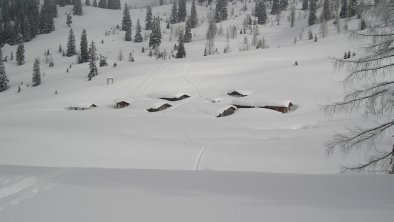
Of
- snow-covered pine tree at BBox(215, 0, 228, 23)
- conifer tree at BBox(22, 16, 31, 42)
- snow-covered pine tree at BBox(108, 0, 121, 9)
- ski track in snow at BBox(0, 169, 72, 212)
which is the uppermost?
snow-covered pine tree at BBox(108, 0, 121, 9)

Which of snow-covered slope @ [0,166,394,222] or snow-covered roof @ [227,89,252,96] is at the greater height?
snow-covered slope @ [0,166,394,222]

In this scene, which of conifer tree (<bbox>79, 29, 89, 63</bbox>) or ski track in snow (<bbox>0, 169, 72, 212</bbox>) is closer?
ski track in snow (<bbox>0, 169, 72, 212</bbox>)

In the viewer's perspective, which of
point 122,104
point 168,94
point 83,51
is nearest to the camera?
point 122,104

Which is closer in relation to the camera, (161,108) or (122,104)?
(161,108)

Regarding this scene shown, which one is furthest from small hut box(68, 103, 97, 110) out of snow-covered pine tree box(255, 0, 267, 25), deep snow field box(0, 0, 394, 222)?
snow-covered pine tree box(255, 0, 267, 25)

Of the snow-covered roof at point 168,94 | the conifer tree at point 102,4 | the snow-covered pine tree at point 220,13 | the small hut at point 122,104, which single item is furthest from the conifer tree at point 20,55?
the conifer tree at point 102,4

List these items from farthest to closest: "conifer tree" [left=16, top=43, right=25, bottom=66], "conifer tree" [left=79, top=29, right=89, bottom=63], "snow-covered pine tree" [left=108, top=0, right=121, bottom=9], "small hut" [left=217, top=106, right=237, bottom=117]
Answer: "snow-covered pine tree" [left=108, top=0, right=121, bottom=9] < "conifer tree" [left=16, top=43, right=25, bottom=66] < "conifer tree" [left=79, top=29, right=89, bottom=63] < "small hut" [left=217, top=106, right=237, bottom=117]

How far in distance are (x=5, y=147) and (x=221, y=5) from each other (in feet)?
470

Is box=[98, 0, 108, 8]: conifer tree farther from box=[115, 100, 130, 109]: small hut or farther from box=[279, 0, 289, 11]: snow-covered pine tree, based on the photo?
box=[115, 100, 130, 109]: small hut

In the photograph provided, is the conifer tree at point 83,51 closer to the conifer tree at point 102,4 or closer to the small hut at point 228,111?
the small hut at point 228,111

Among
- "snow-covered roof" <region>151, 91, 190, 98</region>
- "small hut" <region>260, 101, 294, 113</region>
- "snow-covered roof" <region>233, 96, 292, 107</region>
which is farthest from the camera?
Result: "snow-covered roof" <region>151, 91, 190, 98</region>

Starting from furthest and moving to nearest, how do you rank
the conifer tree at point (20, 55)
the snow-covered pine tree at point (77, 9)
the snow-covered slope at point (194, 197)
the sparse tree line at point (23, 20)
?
the snow-covered pine tree at point (77, 9) → the sparse tree line at point (23, 20) → the conifer tree at point (20, 55) → the snow-covered slope at point (194, 197)

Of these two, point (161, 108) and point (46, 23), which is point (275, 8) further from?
point (161, 108)

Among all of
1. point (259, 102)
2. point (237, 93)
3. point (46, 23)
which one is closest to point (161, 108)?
point (237, 93)
